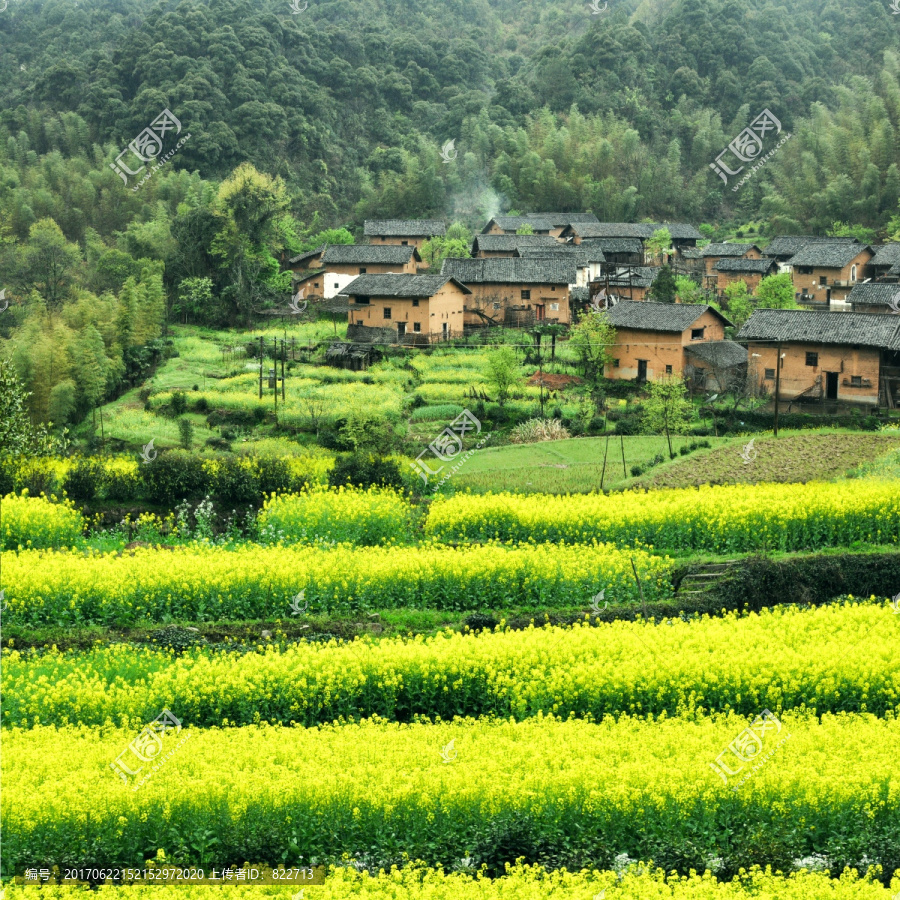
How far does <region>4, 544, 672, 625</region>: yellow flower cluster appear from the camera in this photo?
61.7 ft

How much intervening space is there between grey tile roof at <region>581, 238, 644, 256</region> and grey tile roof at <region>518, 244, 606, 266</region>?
266cm

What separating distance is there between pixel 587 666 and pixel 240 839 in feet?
18.5

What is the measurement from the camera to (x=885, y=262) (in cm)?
5262

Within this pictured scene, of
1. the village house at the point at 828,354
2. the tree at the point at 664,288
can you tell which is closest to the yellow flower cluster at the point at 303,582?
the village house at the point at 828,354

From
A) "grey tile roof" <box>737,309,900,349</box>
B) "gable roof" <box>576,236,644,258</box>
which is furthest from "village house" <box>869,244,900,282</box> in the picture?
"grey tile roof" <box>737,309,900,349</box>

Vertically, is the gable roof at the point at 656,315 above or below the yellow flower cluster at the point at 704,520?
above

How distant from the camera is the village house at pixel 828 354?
3362cm

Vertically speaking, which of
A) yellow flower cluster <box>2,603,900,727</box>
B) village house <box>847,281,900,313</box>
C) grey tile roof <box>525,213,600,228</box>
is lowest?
yellow flower cluster <box>2,603,900,727</box>

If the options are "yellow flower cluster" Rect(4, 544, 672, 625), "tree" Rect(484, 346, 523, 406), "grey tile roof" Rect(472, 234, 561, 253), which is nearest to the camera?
"yellow flower cluster" Rect(4, 544, 672, 625)

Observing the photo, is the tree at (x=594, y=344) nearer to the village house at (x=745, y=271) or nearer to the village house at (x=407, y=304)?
the village house at (x=407, y=304)

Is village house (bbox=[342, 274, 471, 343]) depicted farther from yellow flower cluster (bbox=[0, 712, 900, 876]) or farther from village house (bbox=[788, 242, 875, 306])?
yellow flower cluster (bbox=[0, 712, 900, 876])

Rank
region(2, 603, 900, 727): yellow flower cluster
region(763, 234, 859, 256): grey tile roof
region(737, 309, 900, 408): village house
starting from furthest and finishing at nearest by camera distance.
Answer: region(763, 234, 859, 256): grey tile roof → region(737, 309, 900, 408): village house → region(2, 603, 900, 727): yellow flower cluster

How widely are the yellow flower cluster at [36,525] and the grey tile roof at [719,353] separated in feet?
70.2

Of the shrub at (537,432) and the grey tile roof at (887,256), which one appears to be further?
the grey tile roof at (887,256)
